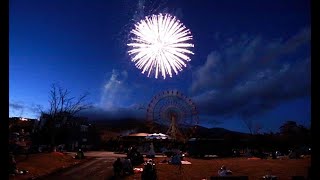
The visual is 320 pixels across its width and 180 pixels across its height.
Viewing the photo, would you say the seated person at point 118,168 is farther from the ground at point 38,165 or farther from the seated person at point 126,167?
the ground at point 38,165

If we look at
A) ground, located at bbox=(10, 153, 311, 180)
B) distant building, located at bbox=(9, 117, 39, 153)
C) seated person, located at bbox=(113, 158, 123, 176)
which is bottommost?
ground, located at bbox=(10, 153, 311, 180)

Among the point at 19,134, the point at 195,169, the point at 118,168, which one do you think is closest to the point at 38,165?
the point at 118,168

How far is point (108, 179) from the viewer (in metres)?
29.7

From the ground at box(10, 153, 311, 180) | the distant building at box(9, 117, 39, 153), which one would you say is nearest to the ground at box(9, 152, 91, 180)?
the ground at box(10, 153, 311, 180)

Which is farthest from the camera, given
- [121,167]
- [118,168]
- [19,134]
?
[19,134]

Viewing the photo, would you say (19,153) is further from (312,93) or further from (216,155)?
(312,93)

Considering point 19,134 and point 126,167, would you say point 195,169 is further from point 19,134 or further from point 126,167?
point 19,134

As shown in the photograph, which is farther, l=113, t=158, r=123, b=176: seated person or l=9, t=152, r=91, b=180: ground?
l=9, t=152, r=91, b=180: ground

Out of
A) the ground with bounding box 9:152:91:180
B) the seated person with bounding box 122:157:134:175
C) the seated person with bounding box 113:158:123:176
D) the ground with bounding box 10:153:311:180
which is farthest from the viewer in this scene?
the ground with bounding box 9:152:91:180

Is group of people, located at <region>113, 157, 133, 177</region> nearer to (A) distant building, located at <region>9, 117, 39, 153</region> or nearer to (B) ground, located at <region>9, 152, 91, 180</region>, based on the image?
(B) ground, located at <region>9, 152, 91, 180</region>

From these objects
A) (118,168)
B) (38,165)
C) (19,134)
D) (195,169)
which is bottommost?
(195,169)

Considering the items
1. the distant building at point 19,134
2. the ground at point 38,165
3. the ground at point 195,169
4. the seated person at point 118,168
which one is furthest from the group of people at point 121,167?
the distant building at point 19,134

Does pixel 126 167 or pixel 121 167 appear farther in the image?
pixel 126 167

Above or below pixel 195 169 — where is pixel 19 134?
above
